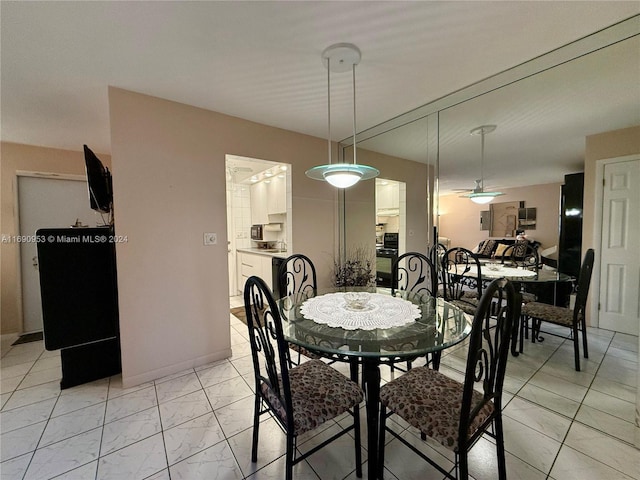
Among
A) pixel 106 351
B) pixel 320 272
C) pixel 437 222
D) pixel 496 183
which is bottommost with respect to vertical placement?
pixel 106 351

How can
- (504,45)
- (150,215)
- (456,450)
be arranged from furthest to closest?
(150,215)
(504,45)
(456,450)

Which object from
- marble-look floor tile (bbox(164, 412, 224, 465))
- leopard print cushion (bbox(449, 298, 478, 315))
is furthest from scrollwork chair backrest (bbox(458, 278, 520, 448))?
leopard print cushion (bbox(449, 298, 478, 315))

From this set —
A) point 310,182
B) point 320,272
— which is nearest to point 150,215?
point 310,182

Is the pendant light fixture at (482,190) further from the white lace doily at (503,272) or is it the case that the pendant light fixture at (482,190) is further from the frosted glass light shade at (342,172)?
the frosted glass light shade at (342,172)

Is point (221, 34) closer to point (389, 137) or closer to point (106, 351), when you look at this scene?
point (389, 137)

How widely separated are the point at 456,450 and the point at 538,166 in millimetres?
2555

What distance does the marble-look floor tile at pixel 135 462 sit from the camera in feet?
4.27

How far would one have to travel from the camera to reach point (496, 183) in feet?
8.46

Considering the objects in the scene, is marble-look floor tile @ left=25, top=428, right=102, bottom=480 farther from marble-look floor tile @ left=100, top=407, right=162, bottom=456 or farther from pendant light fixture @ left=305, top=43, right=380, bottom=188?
pendant light fixture @ left=305, top=43, right=380, bottom=188

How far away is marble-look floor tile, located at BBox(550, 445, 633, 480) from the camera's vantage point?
4.13ft

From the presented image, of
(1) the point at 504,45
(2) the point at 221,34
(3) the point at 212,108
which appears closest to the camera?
(2) the point at 221,34

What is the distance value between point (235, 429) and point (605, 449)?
216 cm

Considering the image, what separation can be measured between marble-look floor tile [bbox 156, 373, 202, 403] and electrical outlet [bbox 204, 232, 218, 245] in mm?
1196

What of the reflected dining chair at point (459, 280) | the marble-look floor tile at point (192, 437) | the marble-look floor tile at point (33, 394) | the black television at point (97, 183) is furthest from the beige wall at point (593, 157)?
the marble-look floor tile at point (33, 394)
